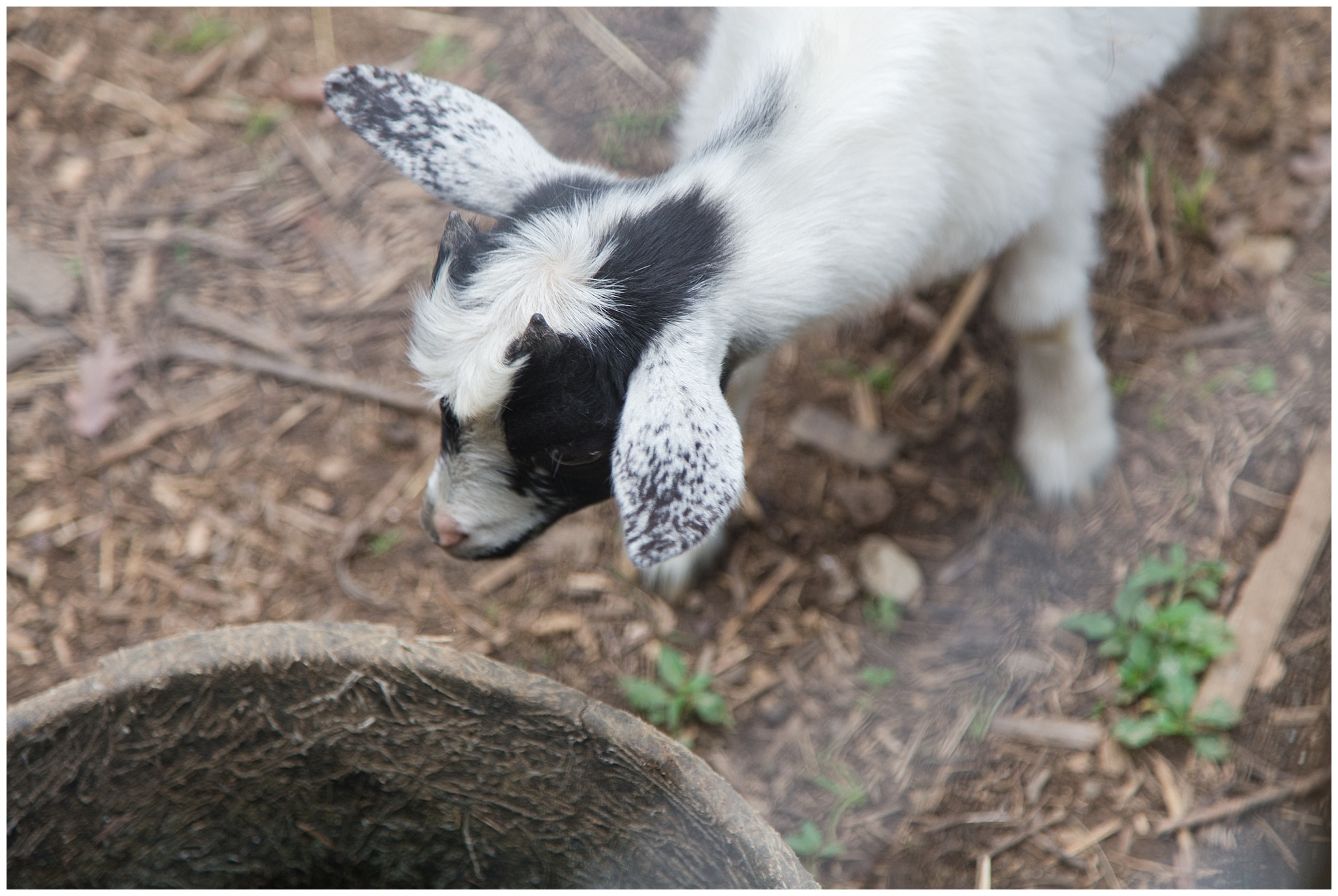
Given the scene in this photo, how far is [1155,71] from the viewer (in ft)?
10.4

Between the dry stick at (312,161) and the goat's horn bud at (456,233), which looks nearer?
the goat's horn bud at (456,233)

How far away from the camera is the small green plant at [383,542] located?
3.41m

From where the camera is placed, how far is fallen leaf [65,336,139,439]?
3.59m

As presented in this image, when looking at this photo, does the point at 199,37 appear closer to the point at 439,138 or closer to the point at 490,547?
the point at 439,138

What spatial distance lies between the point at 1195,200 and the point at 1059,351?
3.26 feet

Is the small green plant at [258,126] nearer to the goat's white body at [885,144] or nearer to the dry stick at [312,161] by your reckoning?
the dry stick at [312,161]

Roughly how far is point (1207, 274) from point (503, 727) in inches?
122

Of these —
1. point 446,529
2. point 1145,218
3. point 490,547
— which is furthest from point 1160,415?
point 446,529

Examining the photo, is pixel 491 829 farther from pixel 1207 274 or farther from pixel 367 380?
pixel 1207 274

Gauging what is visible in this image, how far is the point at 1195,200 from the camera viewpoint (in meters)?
3.91

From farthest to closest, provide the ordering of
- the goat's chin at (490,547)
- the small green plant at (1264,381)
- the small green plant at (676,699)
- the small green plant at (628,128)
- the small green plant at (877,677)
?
1. the small green plant at (628,128)
2. the small green plant at (1264,381)
3. the small green plant at (877,677)
4. the small green plant at (676,699)
5. the goat's chin at (490,547)

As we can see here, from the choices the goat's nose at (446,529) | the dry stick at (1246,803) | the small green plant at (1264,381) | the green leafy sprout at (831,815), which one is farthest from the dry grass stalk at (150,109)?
the dry stick at (1246,803)

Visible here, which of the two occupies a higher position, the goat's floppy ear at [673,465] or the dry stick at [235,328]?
the goat's floppy ear at [673,465]

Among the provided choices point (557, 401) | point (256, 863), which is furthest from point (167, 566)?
point (557, 401)
